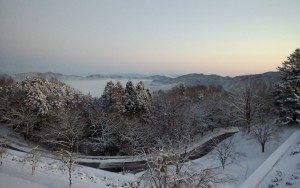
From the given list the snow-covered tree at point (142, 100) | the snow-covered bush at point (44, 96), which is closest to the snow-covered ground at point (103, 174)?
the snow-covered tree at point (142, 100)

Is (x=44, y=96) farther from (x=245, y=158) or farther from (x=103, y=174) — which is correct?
(x=245, y=158)

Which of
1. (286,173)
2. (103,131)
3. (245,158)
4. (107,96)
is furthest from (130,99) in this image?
(286,173)

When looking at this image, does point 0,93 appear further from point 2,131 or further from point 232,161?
point 232,161

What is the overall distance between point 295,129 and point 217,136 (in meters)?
16.3

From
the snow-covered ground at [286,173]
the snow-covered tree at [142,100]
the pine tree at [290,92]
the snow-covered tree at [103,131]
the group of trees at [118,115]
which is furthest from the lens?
the snow-covered tree at [142,100]

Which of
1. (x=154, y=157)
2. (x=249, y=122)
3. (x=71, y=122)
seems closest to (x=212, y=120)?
(x=249, y=122)

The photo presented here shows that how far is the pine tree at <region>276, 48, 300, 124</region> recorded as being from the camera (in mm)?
38750

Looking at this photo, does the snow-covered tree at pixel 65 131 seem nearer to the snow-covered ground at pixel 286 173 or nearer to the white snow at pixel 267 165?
the white snow at pixel 267 165

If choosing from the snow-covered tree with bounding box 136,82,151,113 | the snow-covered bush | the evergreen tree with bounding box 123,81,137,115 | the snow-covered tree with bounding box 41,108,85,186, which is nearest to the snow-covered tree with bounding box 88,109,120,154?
the snow-covered tree with bounding box 41,108,85,186

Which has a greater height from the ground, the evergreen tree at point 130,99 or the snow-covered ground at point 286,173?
the evergreen tree at point 130,99

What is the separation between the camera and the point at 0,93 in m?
52.2

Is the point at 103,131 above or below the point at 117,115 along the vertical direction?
below

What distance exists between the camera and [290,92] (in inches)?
1544

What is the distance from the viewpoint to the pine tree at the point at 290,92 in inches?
1526
